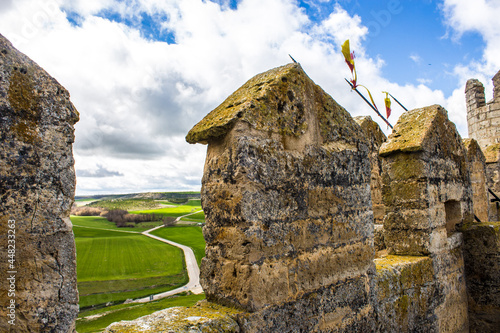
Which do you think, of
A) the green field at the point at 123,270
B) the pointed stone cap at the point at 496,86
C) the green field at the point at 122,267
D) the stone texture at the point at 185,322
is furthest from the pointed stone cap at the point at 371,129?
the green field at the point at 122,267

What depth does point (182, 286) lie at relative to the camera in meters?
26.2

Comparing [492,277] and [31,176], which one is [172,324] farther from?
[492,277]

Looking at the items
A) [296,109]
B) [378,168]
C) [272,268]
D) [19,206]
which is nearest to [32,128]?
[19,206]

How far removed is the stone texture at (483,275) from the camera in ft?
16.0

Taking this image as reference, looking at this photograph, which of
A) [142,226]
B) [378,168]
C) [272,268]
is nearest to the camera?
[272,268]

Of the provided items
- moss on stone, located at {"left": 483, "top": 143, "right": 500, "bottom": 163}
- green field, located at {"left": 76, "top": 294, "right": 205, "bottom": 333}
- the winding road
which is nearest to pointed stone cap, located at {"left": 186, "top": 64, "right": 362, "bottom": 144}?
moss on stone, located at {"left": 483, "top": 143, "right": 500, "bottom": 163}

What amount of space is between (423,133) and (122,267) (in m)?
30.1

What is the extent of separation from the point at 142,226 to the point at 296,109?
49172mm

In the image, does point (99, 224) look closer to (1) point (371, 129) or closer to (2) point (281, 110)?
(1) point (371, 129)

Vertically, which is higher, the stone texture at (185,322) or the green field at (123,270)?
the stone texture at (185,322)

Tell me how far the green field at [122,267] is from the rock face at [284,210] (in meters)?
22.4

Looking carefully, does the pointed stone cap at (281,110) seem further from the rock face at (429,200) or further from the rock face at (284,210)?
the rock face at (429,200)

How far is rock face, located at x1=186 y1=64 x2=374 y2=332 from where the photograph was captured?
7.75ft

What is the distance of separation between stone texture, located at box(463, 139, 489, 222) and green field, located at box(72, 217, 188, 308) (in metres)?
21.5
